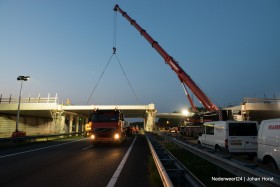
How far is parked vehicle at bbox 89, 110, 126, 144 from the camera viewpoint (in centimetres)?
1998

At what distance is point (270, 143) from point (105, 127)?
13.1 m

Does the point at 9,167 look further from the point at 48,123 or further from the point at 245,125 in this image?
the point at 48,123

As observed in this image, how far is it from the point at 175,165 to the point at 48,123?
67273 millimetres

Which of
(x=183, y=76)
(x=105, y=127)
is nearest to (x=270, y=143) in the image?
(x=105, y=127)

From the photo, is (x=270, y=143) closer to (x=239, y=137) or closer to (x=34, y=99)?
(x=239, y=137)

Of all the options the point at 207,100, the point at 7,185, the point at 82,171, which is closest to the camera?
the point at 7,185

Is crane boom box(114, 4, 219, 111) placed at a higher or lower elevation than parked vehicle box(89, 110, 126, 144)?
higher

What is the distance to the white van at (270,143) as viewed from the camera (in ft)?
28.0

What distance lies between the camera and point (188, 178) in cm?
614

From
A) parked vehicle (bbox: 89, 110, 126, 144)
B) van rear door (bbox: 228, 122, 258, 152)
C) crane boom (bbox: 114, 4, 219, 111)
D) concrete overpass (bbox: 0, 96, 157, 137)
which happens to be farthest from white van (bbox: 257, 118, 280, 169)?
concrete overpass (bbox: 0, 96, 157, 137)

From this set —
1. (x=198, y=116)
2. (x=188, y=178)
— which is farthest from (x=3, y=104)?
(x=188, y=178)

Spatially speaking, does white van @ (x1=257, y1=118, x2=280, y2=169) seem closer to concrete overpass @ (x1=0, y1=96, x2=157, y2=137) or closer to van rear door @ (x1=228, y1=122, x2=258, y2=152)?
van rear door @ (x1=228, y1=122, x2=258, y2=152)

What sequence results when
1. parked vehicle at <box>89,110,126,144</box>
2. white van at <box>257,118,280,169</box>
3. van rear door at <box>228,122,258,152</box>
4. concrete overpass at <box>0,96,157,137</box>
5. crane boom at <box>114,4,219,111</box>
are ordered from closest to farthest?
white van at <box>257,118,280,169</box>
van rear door at <box>228,122,258,152</box>
parked vehicle at <box>89,110,126,144</box>
crane boom at <box>114,4,219,111</box>
concrete overpass at <box>0,96,157,137</box>

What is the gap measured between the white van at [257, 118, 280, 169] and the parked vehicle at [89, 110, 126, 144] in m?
12.1
